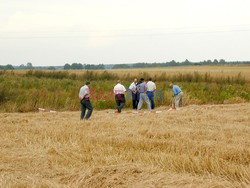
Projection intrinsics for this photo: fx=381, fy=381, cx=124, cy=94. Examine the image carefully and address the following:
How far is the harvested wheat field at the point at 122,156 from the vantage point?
5.44 metres

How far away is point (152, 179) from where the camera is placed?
5379 millimetres

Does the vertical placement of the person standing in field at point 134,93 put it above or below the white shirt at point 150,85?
below

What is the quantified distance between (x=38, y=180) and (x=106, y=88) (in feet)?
60.3

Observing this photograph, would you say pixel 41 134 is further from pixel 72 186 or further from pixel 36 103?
pixel 36 103

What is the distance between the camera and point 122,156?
22.3 feet

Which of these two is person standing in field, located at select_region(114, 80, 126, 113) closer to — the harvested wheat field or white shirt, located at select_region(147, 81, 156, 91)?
white shirt, located at select_region(147, 81, 156, 91)

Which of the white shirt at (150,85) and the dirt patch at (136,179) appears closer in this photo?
the dirt patch at (136,179)

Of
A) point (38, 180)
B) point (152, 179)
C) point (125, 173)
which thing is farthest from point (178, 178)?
point (38, 180)

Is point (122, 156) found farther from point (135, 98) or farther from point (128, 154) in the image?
point (135, 98)

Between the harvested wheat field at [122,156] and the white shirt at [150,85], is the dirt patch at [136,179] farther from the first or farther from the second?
the white shirt at [150,85]

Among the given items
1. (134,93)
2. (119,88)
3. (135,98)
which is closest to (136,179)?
(119,88)

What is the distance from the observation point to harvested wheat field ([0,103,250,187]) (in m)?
5.44

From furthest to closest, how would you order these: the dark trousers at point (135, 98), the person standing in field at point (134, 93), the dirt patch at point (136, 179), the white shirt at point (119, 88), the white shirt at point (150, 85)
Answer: the dark trousers at point (135, 98) → the person standing in field at point (134, 93) → the white shirt at point (150, 85) → the white shirt at point (119, 88) → the dirt patch at point (136, 179)

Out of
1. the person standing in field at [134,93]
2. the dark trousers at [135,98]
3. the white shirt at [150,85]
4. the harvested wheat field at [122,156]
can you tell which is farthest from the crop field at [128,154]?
the dark trousers at [135,98]
